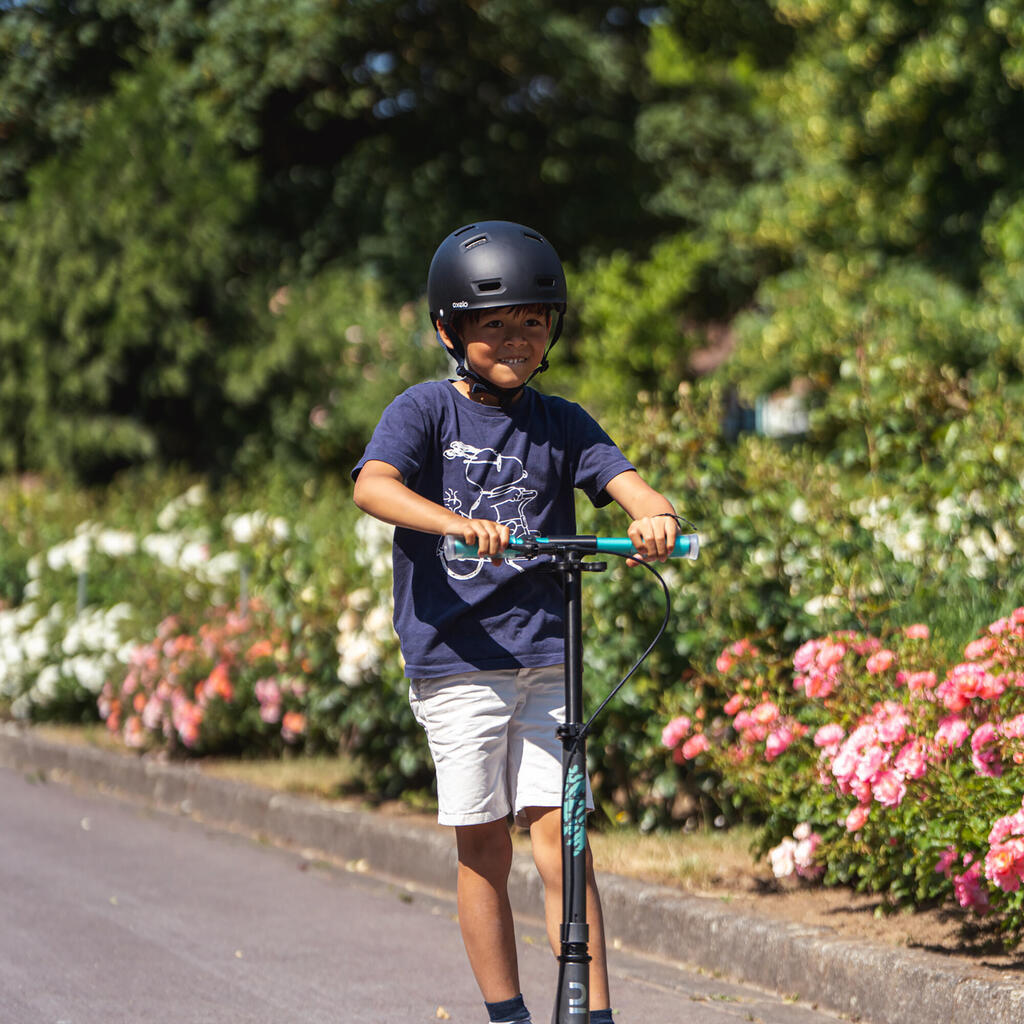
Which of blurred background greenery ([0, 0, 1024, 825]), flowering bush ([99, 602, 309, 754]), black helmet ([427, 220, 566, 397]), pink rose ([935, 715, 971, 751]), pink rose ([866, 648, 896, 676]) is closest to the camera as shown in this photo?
black helmet ([427, 220, 566, 397])

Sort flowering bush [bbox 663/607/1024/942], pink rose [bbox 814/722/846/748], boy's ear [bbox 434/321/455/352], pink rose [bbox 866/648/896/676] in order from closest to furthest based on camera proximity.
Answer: boy's ear [bbox 434/321/455/352], flowering bush [bbox 663/607/1024/942], pink rose [bbox 814/722/846/748], pink rose [bbox 866/648/896/676]

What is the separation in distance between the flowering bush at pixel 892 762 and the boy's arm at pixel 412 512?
64.9 inches

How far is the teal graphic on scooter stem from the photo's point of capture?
310 cm

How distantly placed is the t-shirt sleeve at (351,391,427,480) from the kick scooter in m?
0.35

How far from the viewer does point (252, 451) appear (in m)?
17.9

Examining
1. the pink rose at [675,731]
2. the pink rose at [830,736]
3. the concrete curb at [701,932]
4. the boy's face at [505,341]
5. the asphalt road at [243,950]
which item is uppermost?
the boy's face at [505,341]

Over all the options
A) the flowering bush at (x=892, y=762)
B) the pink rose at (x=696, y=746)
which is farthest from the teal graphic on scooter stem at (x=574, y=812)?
the pink rose at (x=696, y=746)

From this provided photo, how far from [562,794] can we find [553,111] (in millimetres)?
19222

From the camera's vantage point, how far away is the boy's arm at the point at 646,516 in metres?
3.06

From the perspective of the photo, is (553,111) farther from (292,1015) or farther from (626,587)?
(292,1015)

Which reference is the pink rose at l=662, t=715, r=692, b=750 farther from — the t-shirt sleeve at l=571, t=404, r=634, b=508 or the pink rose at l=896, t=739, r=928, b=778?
the t-shirt sleeve at l=571, t=404, r=634, b=508

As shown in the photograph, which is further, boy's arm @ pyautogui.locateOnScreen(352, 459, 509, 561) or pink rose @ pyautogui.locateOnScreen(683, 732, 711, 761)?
pink rose @ pyautogui.locateOnScreen(683, 732, 711, 761)

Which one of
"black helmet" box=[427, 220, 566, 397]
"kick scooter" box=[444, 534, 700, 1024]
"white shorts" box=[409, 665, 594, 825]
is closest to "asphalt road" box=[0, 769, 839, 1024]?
"white shorts" box=[409, 665, 594, 825]

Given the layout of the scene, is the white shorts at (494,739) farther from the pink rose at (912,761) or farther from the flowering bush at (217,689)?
the flowering bush at (217,689)
